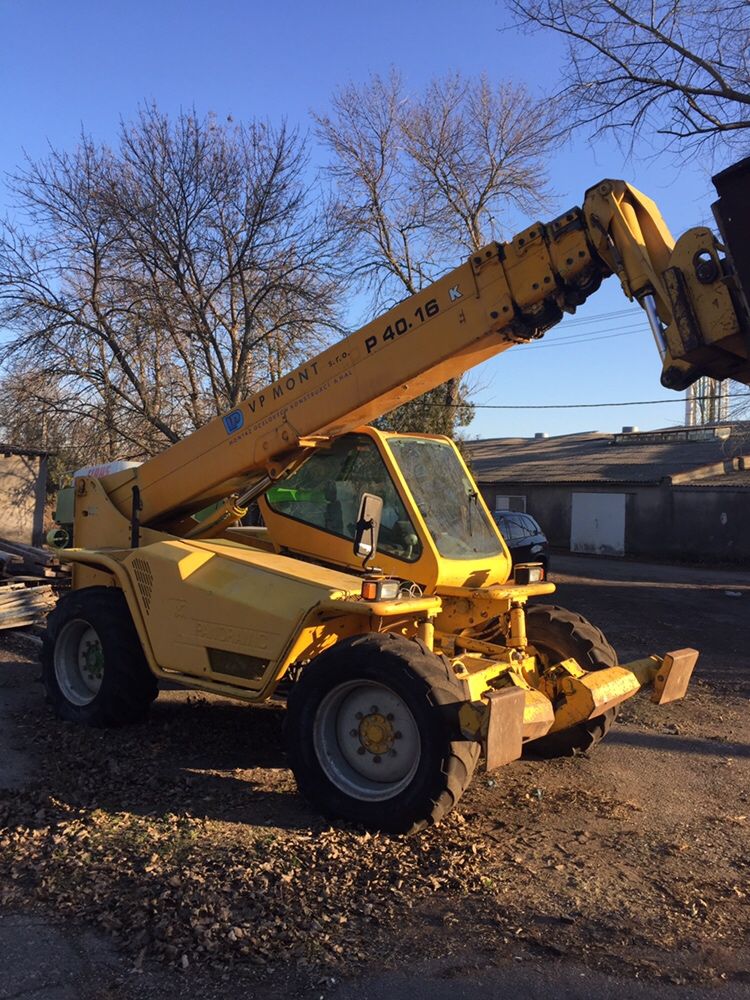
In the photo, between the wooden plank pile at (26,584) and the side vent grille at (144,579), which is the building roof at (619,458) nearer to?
the wooden plank pile at (26,584)

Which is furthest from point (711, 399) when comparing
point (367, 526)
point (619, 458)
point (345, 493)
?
point (619, 458)

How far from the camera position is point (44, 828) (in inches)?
183

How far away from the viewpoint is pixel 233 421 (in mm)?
6520

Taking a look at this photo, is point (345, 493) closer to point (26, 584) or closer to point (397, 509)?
point (397, 509)

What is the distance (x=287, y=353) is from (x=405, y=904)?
16.0 metres

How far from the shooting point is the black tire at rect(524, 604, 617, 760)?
20.4 feet

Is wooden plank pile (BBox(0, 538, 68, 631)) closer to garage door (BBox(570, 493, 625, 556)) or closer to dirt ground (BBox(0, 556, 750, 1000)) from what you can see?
dirt ground (BBox(0, 556, 750, 1000))

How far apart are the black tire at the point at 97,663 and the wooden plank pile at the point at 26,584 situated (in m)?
3.15

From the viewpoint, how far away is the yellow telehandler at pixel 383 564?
456 cm

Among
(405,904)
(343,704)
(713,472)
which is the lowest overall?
(405,904)

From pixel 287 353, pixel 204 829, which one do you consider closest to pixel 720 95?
pixel 287 353

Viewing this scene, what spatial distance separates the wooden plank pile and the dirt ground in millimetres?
3540

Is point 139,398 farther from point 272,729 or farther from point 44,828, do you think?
point 44,828

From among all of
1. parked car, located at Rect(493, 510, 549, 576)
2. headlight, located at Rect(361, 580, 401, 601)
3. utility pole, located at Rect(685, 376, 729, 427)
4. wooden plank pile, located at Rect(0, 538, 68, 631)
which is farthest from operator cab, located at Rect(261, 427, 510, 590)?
parked car, located at Rect(493, 510, 549, 576)
